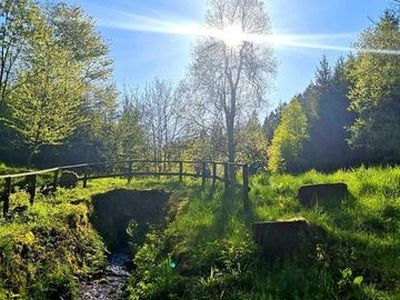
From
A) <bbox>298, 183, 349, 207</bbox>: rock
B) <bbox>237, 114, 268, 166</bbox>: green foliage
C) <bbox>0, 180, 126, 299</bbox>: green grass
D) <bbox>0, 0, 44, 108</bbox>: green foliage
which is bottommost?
<bbox>0, 180, 126, 299</bbox>: green grass

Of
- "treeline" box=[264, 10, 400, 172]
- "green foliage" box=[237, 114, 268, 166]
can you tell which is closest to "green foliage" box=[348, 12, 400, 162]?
"treeline" box=[264, 10, 400, 172]

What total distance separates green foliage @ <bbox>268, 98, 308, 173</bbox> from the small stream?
111 feet

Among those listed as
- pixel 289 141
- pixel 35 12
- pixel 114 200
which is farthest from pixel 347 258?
pixel 289 141

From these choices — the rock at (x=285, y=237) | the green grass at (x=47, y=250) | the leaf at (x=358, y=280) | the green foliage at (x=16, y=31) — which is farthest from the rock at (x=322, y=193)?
the green foliage at (x=16, y=31)

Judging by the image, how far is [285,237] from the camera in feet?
27.7

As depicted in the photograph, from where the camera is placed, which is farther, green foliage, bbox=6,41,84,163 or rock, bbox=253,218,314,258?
green foliage, bbox=6,41,84,163

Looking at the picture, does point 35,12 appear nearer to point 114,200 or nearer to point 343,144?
point 114,200

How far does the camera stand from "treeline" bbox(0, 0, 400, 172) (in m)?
27.0

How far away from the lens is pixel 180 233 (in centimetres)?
1175

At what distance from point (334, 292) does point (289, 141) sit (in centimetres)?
4593

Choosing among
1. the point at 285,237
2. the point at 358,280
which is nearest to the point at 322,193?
the point at 285,237

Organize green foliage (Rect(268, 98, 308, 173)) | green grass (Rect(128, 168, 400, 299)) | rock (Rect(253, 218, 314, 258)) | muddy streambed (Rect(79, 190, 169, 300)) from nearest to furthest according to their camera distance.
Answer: green grass (Rect(128, 168, 400, 299))
rock (Rect(253, 218, 314, 258))
muddy streambed (Rect(79, 190, 169, 300))
green foliage (Rect(268, 98, 308, 173))

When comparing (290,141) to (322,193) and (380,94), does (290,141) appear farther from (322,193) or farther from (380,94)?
(322,193)

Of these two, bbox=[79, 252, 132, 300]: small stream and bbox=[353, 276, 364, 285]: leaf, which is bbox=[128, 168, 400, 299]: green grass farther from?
bbox=[79, 252, 132, 300]: small stream
